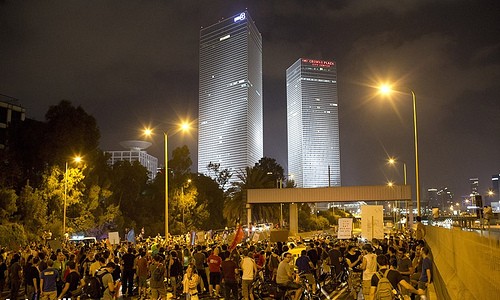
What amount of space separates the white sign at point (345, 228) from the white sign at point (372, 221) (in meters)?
2.43

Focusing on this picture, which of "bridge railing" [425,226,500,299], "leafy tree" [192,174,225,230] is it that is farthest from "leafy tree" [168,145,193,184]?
"bridge railing" [425,226,500,299]

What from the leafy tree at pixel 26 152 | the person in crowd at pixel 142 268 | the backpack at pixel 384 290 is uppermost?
the leafy tree at pixel 26 152

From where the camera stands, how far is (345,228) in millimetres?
24438

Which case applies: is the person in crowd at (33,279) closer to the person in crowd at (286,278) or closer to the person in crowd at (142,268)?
the person in crowd at (142,268)

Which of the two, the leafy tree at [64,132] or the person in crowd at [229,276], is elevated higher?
the leafy tree at [64,132]

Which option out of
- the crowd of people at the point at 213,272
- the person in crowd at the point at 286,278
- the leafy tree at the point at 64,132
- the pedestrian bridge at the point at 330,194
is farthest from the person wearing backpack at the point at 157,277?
the pedestrian bridge at the point at 330,194

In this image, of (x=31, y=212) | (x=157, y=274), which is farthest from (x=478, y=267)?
(x=31, y=212)

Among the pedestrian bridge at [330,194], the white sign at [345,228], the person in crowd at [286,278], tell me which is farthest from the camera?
the pedestrian bridge at [330,194]

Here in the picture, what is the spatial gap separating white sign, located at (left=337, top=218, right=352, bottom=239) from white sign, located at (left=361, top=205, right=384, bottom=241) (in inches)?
95.8

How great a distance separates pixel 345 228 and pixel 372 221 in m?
2.90

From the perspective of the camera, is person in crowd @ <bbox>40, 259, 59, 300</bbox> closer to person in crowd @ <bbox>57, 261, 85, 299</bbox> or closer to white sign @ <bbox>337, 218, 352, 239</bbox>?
person in crowd @ <bbox>57, 261, 85, 299</bbox>

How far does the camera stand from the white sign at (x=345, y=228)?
24312mm

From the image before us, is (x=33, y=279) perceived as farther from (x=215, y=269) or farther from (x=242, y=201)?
(x=242, y=201)

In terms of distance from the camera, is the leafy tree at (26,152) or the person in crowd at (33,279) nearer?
the person in crowd at (33,279)
